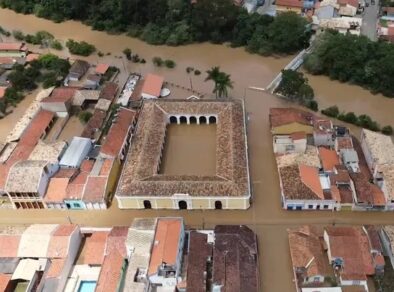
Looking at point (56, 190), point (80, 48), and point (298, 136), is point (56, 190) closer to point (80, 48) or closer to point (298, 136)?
point (298, 136)

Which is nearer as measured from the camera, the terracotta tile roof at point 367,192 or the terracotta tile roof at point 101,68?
the terracotta tile roof at point 367,192

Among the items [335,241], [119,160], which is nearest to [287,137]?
[335,241]

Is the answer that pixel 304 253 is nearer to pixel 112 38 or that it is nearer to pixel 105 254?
pixel 105 254

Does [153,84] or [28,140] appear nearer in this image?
[28,140]

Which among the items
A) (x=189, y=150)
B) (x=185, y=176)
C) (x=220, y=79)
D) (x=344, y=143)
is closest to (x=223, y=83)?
(x=220, y=79)

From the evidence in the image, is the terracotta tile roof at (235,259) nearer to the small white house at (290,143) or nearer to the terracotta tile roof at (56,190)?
the small white house at (290,143)

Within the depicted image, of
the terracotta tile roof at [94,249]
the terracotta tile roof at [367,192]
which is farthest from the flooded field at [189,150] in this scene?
the terracotta tile roof at [367,192]
